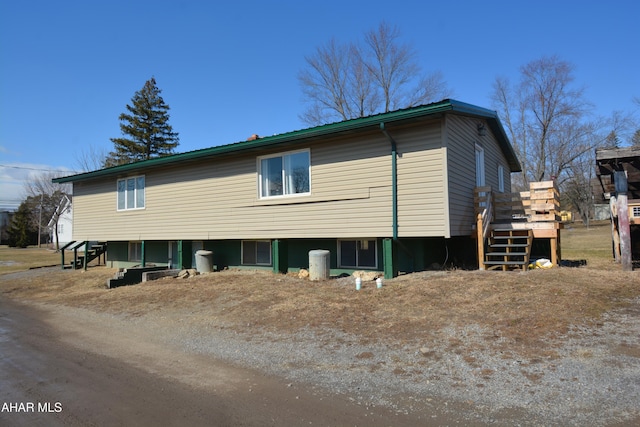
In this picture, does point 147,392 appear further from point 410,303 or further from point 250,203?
point 250,203

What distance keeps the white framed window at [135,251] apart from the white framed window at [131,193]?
2.07 meters

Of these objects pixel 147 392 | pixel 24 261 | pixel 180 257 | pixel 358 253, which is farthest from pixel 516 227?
pixel 24 261

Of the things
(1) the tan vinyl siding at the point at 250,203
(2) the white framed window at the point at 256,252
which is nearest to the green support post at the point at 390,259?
(1) the tan vinyl siding at the point at 250,203

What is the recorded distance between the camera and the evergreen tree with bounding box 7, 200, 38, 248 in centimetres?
5628

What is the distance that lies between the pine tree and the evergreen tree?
23.8m

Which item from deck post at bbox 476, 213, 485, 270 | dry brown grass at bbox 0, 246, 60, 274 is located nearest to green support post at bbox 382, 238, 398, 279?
deck post at bbox 476, 213, 485, 270

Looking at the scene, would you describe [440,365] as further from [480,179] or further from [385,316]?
[480,179]

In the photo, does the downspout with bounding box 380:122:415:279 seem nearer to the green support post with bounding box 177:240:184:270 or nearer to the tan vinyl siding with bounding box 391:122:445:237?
the tan vinyl siding with bounding box 391:122:445:237

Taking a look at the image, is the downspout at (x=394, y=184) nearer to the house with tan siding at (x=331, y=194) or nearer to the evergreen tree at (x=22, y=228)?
the house with tan siding at (x=331, y=194)

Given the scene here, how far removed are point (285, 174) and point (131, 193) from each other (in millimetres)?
7932

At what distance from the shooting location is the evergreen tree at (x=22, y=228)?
56281mm

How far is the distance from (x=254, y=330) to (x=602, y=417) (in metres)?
5.13

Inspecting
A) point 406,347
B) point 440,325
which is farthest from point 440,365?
point 440,325

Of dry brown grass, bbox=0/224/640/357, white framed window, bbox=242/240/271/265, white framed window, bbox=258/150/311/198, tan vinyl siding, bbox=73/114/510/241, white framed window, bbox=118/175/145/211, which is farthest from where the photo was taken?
white framed window, bbox=118/175/145/211
